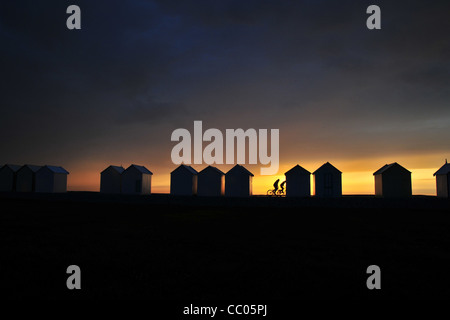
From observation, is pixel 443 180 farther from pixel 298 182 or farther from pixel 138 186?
pixel 138 186

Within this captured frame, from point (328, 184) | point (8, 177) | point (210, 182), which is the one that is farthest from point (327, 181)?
point (8, 177)

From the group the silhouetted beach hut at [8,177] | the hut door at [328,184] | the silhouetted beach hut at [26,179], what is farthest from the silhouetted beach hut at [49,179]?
the hut door at [328,184]

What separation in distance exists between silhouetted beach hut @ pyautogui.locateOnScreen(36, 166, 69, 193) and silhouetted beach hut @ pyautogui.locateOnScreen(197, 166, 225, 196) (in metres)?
26.3

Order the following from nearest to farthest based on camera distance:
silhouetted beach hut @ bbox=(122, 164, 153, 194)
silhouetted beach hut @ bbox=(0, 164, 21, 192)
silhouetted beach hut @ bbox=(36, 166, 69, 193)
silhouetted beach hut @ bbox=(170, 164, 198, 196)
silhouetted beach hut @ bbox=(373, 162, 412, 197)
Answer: silhouetted beach hut @ bbox=(373, 162, 412, 197) → silhouetted beach hut @ bbox=(170, 164, 198, 196) → silhouetted beach hut @ bbox=(122, 164, 153, 194) → silhouetted beach hut @ bbox=(36, 166, 69, 193) → silhouetted beach hut @ bbox=(0, 164, 21, 192)

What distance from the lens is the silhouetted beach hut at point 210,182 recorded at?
43.7 m

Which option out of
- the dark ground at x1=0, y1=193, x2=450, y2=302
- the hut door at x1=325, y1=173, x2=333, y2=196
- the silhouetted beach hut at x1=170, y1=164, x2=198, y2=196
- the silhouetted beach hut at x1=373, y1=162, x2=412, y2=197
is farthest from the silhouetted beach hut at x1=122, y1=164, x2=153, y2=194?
the silhouetted beach hut at x1=373, y1=162, x2=412, y2=197

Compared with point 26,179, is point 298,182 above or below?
below

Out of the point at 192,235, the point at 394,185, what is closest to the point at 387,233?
the point at 192,235

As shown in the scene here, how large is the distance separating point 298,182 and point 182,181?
56.5ft

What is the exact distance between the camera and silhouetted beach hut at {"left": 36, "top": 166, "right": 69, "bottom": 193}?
51094mm

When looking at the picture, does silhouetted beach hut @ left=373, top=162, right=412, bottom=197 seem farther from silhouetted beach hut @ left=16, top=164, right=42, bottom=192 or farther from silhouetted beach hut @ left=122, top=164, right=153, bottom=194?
silhouetted beach hut @ left=16, top=164, right=42, bottom=192

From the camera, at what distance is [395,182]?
4053cm

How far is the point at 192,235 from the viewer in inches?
449
